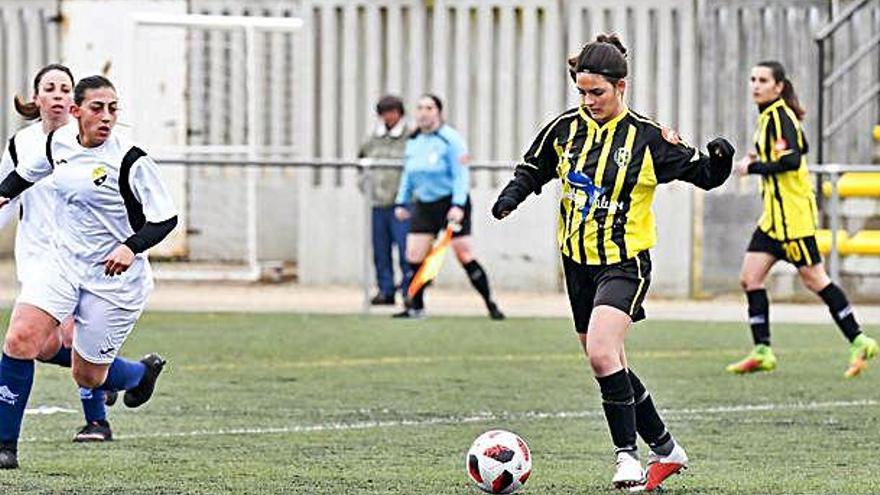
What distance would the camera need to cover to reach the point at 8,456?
380 inches

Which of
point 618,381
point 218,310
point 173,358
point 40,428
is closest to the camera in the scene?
point 618,381

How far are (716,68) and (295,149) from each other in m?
5.81

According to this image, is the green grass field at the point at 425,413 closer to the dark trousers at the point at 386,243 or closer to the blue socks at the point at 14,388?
the blue socks at the point at 14,388

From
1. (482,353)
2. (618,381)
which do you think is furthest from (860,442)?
(482,353)

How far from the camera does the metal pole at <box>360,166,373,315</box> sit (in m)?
20.5

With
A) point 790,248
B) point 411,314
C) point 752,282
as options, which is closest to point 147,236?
point 752,282

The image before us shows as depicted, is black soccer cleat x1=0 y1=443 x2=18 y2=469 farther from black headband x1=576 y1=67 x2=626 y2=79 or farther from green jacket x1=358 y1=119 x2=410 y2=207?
green jacket x1=358 y1=119 x2=410 y2=207

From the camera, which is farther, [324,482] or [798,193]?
[798,193]

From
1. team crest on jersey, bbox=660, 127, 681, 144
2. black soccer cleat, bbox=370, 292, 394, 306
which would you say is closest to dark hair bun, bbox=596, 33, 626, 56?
team crest on jersey, bbox=660, 127, 681, 144

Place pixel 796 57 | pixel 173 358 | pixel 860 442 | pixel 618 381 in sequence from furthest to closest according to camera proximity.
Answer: pixel 796 57, pixel 173 358, pixel 860 442, pixel 618 381

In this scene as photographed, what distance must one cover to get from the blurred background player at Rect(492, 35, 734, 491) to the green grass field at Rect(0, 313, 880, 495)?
1.12 ft

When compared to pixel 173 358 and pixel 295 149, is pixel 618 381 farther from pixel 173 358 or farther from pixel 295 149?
pixel 295 149

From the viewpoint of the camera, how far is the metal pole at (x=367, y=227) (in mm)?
20539

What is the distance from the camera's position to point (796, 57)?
23141mm
